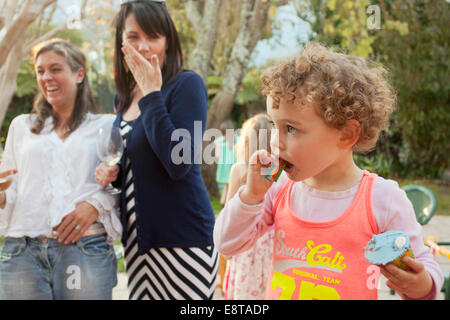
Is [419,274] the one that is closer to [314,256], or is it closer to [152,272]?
[314,256]

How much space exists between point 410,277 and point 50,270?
1320mm

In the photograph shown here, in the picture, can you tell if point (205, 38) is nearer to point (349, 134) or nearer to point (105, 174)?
point (105, 174)

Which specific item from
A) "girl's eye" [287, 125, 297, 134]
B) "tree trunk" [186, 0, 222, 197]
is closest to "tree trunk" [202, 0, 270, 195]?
"tree trunk" [186, 0, 222, 197]

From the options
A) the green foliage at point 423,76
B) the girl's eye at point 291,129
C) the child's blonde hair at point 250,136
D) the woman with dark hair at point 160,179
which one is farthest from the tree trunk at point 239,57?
the girl's eye at point 291,129

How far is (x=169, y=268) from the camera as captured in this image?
169 centimetres

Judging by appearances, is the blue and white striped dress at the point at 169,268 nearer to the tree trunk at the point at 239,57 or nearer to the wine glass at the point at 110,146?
the wine glass at the point at 110,146

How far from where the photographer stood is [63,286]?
1643mm

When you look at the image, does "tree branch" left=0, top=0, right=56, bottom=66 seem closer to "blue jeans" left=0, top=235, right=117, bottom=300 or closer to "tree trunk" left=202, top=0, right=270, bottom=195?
"blue jeans" left=0, top=235, right=117, bottom=300

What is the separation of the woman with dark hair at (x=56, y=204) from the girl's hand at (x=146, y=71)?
12.4 inches

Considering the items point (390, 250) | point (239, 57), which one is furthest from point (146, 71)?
point (239, 57)

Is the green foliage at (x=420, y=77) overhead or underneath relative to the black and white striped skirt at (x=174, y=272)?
overhead

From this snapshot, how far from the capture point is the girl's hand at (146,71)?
1589 mm
